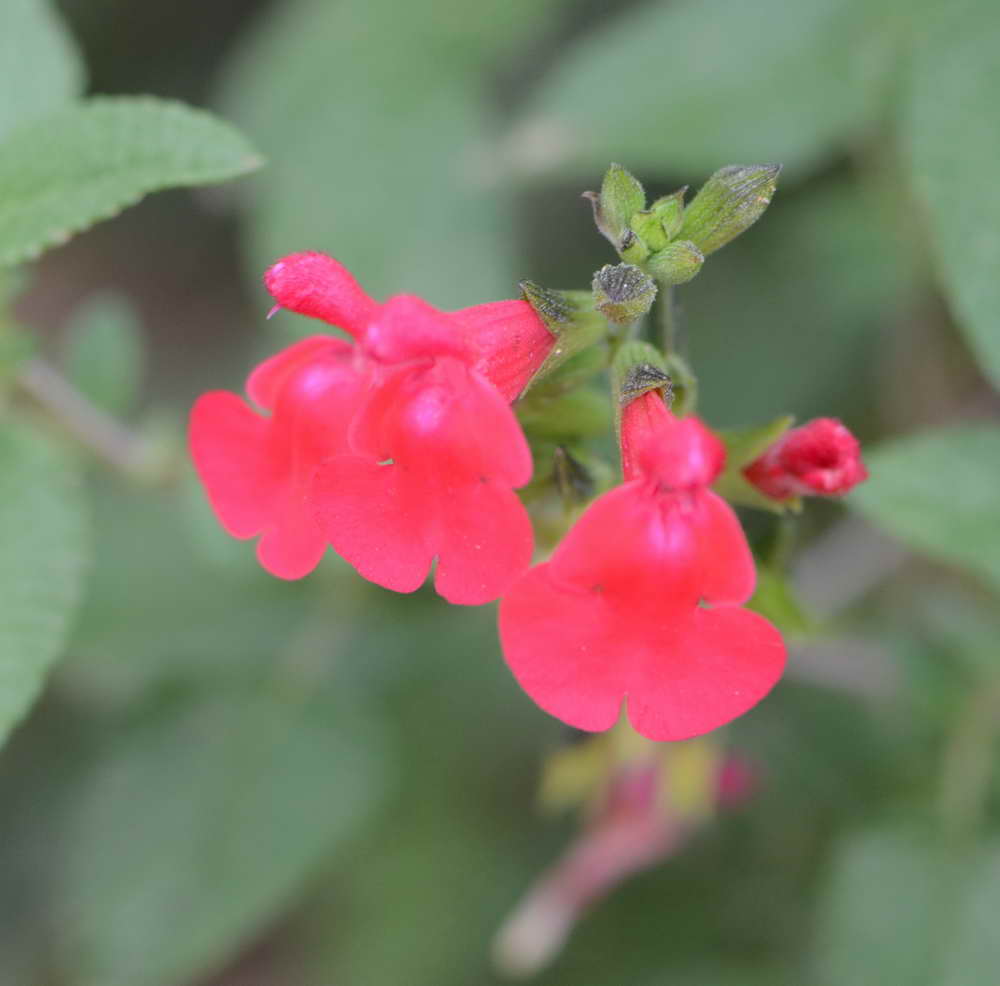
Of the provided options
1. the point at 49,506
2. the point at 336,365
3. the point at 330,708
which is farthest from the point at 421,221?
the point at 336,365

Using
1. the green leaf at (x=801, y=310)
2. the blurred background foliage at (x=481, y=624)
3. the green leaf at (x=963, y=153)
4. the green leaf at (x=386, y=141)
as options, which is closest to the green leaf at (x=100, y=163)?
the blurred background foliage at (x=481, y=624)

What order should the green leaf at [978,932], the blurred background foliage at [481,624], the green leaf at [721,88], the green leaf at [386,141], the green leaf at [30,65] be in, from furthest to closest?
the green leaf at [386,141] < the green leaf at [721,88] < the blurred background foliage at [481,624] < the green leaf at [978,932] < the green leaf at [30,65]

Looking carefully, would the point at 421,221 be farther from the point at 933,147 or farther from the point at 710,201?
the point at 710,201

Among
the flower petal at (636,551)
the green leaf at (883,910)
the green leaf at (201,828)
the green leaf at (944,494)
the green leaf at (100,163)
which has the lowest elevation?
the green leaf at (883,910)

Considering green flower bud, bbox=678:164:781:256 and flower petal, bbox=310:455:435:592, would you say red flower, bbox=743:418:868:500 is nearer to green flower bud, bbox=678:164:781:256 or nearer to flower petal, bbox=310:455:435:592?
green flower bud, bbox=678:164:781:256

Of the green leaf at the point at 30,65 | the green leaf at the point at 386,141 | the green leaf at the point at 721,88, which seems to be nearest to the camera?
the green leaf at the point at 30,65

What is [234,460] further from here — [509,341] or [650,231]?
[650,231]

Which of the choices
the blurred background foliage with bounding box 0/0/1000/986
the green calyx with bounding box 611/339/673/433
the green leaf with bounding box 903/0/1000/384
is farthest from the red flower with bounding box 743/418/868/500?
the blurred background foliage with bounding box 0/0/1000/986

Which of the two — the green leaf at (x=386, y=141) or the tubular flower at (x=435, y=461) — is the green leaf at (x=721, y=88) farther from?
the tubular flower at (x=435, y=461)

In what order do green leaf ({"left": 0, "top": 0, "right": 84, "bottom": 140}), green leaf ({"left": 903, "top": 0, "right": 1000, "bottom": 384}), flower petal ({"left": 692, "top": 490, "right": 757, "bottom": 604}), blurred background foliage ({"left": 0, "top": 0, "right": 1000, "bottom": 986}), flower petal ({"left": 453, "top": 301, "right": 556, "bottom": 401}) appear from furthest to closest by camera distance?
blurred background foliage ({"left": 0, "top": 0, "right": 1000, "bottom": 986}) → green leaf ({"left": 0, "top": 0, "right": 84, "bottom": 140}) → green leaf ({"left": 903, "top": 0, "right": 1000, "bottom": 384}) → flower petal ({"left": 453, "top": 301, "right": 556, "bottom": 401}) → flower petal ({"left": 692, "top": 490, "right": 757, "bottom": 604})
